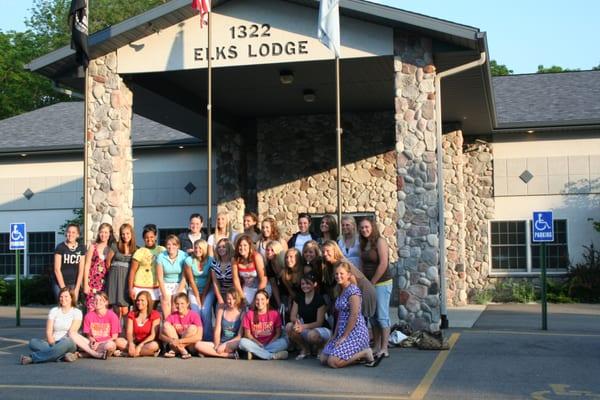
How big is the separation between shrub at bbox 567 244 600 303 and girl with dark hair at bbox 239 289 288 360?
1277 centimetres

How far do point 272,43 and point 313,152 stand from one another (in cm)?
710

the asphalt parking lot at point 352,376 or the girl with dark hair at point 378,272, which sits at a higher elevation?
the girl with dark hair at point 378,272

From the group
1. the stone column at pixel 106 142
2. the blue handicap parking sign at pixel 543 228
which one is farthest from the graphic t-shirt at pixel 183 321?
the blue handicap parking sign at pixel 543 228

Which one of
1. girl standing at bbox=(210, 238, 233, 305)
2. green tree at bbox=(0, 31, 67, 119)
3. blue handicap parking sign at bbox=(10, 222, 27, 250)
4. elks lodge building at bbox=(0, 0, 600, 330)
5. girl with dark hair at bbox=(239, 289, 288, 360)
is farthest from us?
green tree at bbox=(0, 31, 67, 119)

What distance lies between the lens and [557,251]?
22734 mm

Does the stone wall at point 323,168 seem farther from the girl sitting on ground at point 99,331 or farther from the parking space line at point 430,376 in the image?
the girl sitting on ground at point 99,331

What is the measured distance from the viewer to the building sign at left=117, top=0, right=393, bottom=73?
14.2 metres

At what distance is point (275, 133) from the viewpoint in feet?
70.7

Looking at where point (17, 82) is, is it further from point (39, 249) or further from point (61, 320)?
point (61, 320)

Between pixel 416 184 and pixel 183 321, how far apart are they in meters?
4.54

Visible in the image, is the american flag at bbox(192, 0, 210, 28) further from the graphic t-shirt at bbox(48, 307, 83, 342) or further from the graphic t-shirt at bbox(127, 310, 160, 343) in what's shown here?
the graphic t-shirt at bbox(48, 307, 83, 342)

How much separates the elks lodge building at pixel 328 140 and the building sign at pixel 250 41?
24mm

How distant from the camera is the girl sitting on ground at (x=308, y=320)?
36.0 feet

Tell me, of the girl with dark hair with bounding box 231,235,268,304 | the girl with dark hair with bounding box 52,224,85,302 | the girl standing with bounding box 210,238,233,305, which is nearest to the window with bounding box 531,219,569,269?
the girl with dark hair with bounding box 231,235,268,304
